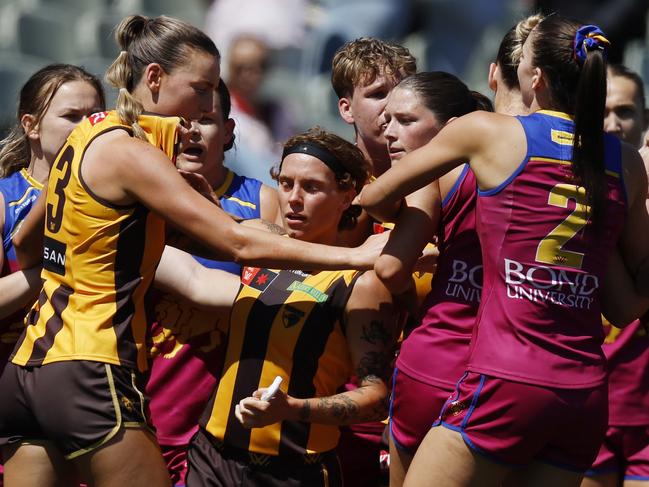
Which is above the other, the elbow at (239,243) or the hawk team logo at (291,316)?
the elbow at (239,243)

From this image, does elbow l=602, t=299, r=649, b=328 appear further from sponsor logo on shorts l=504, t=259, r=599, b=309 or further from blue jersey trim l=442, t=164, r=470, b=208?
blue jersey trim l=442, t=164, r=470, b=208

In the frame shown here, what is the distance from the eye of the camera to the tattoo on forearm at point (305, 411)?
3205 millimetres

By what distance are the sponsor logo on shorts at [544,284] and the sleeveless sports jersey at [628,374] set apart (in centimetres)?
128

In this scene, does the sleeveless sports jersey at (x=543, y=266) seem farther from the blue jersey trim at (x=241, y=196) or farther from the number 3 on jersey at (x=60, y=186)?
the blue jersey trim at (x=241, y=196)

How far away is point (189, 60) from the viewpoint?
3.63m

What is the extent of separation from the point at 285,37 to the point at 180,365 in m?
5.82

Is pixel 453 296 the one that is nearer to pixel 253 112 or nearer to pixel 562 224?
pixel 562 224

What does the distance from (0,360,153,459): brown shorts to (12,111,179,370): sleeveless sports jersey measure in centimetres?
4

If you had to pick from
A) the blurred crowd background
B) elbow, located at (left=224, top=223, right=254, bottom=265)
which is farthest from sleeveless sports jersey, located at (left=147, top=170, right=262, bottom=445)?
the blurred crowd background

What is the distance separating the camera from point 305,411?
10.5ft

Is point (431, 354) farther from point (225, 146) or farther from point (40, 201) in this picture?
point (225, 146)

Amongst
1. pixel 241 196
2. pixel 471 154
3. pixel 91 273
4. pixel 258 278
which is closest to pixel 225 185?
pixel 241 196

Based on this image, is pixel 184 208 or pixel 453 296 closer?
pixel 184 208

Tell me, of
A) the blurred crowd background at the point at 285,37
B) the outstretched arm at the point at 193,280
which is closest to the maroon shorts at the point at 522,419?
the outstretched arm at the point at 193,280
